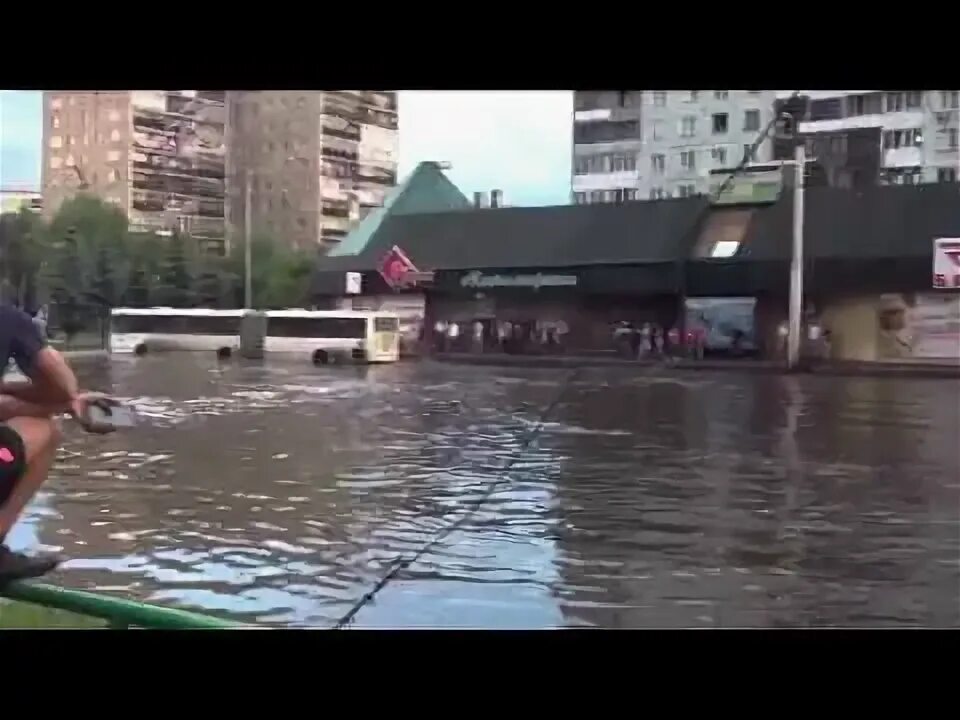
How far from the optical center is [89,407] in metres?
3.19

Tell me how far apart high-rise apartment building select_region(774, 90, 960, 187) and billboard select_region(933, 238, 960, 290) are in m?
0.20

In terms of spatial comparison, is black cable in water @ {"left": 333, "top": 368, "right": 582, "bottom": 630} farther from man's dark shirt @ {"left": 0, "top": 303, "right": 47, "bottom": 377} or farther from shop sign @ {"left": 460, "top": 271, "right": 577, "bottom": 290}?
man's dark shirt @ {"left": 0, "top": 303, "right": 47, "bottom": 377}

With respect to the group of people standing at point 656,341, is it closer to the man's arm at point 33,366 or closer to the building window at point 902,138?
the building window at point 902,138

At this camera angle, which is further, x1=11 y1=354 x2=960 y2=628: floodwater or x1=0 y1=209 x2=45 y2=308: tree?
x1=0 y1=209 x2=45 y2=308: tree

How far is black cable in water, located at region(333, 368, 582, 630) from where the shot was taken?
9.88ft

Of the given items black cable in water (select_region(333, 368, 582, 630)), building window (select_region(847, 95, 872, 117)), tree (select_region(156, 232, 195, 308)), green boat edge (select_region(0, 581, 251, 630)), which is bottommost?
green boat edge (select_region(0, 581, 251, 630))

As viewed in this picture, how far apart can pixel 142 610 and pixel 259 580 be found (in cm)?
33

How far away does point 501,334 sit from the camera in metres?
3.63

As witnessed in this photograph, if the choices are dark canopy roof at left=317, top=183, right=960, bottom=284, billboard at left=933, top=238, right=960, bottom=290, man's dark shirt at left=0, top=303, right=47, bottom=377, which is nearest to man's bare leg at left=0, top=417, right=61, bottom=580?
man's dark shirt at left=0, top=303, right=47, bottom=377

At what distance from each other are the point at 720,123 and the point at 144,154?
183 cm
